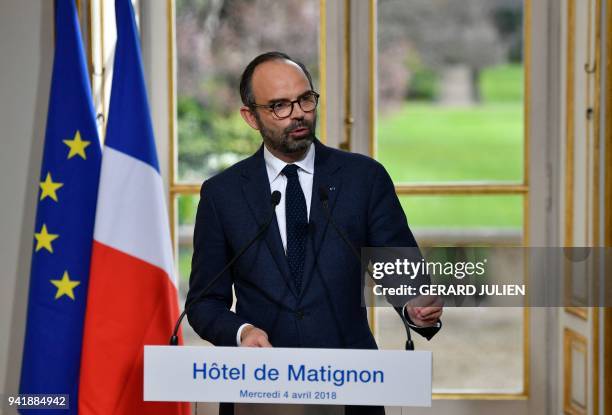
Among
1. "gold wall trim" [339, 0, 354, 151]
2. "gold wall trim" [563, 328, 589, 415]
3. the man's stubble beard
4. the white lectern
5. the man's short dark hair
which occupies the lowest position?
"gold wall trim" [563, 328, 589, 415]

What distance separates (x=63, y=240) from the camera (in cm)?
265

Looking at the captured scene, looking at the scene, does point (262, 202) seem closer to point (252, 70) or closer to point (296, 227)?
point (296, 227)

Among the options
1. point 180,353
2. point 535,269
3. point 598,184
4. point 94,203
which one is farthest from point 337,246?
point 535,269

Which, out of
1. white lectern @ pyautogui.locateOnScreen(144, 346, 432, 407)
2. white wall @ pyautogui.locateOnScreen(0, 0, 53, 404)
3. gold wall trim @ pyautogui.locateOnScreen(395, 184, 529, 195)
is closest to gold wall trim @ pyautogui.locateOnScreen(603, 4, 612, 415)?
gold wall trim @ pyautogui.locateOnScreen(395, 184, 529, 195)

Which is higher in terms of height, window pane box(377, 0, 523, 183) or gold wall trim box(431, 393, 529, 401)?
window pane box(377, 0, 523, 183)

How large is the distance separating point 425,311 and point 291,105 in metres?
0.55

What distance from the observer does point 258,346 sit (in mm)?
1636

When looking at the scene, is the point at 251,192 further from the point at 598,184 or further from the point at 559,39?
the point at 559,39

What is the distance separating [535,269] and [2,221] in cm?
206

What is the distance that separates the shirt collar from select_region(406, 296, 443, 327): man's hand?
441 mm

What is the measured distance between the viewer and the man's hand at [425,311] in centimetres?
164

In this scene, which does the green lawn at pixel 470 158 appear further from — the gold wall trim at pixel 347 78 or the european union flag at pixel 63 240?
the european union flag at pixel 63 240

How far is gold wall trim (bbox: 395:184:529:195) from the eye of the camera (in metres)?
3.37

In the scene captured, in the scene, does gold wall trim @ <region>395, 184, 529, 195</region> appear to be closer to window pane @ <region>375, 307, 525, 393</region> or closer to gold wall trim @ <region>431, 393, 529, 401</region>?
window pane @ <region>375, 307, 525, 393</region>
